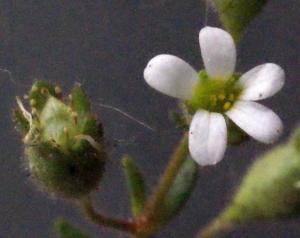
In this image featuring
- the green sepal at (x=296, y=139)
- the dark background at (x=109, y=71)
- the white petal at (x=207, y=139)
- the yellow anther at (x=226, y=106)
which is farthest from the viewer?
the dark background at (x=109, y=71)

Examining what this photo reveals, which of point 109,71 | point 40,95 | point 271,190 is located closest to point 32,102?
point 40,95

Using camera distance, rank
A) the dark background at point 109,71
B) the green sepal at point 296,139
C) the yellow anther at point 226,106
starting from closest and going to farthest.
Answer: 1. the yellow anther at point 226,106
2. the green sepal at point 296,139
3. the dark background at point 109,71

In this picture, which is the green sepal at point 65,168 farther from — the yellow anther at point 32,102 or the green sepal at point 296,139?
the green sepal at point 296,139

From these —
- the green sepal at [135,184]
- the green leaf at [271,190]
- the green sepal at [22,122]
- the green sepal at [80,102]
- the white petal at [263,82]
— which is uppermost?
the white petal at [263,82]

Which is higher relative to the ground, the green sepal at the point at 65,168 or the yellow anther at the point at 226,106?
the yellow anther at the point at 226,106

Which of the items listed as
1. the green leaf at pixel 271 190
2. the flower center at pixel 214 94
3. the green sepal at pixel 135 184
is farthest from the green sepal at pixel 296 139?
the green sepal at pixel 135 184

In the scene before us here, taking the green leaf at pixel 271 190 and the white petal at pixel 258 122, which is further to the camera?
the green leaf at pixel 271 190

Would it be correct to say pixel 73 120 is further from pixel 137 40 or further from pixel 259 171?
pixel 137 40
